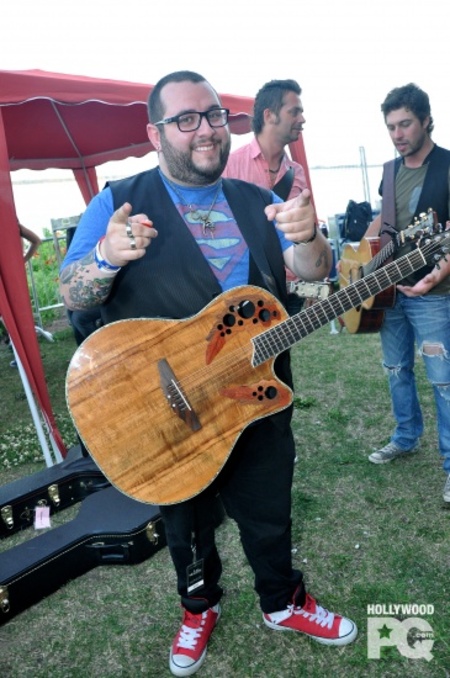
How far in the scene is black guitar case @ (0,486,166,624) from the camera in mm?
2486

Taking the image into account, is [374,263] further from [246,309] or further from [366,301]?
[246,309]

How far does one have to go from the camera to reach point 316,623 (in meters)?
2.13

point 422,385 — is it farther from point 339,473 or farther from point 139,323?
point 139,323

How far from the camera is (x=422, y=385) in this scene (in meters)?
4.64

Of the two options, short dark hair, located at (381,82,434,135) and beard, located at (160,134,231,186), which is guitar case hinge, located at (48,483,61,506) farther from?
short dark hair, located at (381,82,434,135)

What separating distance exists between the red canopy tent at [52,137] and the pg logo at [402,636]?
8.24ft

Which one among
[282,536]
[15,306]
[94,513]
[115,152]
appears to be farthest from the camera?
[115,152]

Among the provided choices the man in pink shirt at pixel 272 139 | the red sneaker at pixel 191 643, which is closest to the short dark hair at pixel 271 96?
the man in pink shirt at pixel 272 139

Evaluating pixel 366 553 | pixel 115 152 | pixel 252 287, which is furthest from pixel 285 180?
pixel 115 152

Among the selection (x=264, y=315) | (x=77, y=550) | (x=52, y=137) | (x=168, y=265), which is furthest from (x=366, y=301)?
(x=52, y=137)

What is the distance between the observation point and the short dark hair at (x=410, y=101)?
113 inches

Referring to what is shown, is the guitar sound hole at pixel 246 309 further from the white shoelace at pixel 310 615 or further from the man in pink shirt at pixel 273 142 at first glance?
the man in pink shirt at pixel 273 142

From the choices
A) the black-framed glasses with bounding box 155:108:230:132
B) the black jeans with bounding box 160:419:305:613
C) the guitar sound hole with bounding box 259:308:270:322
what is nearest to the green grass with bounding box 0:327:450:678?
the black jeans with bounding box 160:419:305:613

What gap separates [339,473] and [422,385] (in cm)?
164
